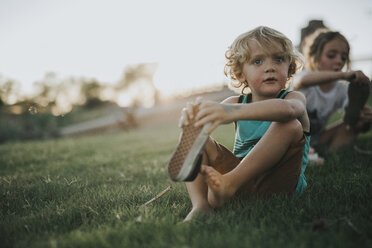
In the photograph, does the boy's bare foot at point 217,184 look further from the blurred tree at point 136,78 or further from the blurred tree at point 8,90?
the blurred tree at point 8,90

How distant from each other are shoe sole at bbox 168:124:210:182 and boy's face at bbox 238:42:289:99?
80cm

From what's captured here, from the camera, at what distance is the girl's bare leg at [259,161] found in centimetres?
145

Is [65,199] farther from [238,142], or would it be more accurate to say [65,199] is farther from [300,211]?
[300,211]

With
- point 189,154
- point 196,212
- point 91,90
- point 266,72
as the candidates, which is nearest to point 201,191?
point 196,212

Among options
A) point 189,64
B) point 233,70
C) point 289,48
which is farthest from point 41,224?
point 189,64

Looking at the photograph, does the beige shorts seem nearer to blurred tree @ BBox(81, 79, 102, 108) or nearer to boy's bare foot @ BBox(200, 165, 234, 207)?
boy's bare foot @ BBox(200, 165, 234, 207)

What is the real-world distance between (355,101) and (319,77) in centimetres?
90

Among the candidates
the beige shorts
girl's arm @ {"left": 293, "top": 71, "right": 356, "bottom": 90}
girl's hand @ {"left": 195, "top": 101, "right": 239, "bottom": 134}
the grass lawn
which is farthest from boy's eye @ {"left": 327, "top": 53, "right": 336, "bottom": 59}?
girl's hand @ {"left": 195, "top": 101, "right": 239, "bottom": 134}

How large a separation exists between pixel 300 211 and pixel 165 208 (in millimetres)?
805

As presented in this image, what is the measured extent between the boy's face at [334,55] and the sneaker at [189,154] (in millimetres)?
2650

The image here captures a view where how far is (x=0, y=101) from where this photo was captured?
22.7 metres

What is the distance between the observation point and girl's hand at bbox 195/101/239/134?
49.5 inches

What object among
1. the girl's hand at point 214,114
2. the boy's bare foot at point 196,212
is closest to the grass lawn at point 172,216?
the boy's bare foot at point 196,212

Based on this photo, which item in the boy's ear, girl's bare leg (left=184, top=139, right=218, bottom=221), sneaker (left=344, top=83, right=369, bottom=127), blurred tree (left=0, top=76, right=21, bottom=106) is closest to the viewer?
girl's bare leg (left=184, top=139, right=218, bottom=221)
